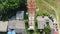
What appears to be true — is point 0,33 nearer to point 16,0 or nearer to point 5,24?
point 5,24

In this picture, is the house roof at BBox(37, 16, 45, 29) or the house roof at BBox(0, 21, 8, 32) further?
the house roof at BBox(0, 21, 8, 32)

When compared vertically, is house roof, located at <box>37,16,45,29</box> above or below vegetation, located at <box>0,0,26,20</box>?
below

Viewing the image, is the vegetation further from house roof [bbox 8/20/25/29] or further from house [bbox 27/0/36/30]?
house [bbox 27/0/36/30]

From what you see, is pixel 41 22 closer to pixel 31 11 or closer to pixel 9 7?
pixel 31 11

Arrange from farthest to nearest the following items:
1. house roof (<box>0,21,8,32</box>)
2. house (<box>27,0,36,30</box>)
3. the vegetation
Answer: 1. the vegetation
2. house roof (<box>0,21,8,32</box>)
3. house (<box>27,0,36,30</box>)

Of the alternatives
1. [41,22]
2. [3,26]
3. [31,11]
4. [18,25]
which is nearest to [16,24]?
[18,25]

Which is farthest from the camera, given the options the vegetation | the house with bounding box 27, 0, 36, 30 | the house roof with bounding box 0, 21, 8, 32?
the vegetation

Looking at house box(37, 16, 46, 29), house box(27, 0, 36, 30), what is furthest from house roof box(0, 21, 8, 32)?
house box(37, 16, 46, 29)

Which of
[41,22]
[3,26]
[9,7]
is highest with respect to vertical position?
[9,7]

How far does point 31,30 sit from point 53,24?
0.89m

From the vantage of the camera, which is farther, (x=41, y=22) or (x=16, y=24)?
(x=16, y=24)

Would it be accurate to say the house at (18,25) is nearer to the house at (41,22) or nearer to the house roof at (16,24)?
the house roof at (16,24)

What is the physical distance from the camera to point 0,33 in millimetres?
9570

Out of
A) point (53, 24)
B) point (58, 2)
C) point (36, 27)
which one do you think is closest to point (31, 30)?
point (36, 27)
